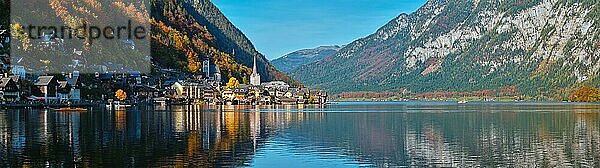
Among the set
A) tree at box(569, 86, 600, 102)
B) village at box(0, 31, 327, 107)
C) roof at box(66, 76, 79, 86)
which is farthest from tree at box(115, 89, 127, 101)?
tree at box(569, 86, 600, 102)

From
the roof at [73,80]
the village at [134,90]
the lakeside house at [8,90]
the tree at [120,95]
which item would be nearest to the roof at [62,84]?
the village at [134,90]

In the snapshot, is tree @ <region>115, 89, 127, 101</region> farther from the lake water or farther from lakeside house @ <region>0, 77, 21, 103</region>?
the lake water

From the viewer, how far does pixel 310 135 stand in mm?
46906

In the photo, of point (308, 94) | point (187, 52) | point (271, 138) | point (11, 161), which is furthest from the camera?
point (187, 52)

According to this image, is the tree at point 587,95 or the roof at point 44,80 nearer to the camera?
the roof at point 44,80

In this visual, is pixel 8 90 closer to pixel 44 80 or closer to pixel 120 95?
pixel 44 80

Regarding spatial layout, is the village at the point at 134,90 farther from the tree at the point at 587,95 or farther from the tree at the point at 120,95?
the tree at the point at 587,95

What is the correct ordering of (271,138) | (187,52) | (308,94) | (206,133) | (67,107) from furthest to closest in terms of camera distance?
(187,52)
(308,94)
(67,107)
(206,133)
(271,138)

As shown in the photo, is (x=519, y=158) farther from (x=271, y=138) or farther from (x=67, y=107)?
(x=67, y=107)

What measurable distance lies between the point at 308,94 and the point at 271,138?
136 metres

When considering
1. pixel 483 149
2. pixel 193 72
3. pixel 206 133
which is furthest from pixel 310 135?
pixel 193 72

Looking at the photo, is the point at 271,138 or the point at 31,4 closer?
the point at 271,138

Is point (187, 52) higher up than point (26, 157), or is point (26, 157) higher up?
point (187, 52)

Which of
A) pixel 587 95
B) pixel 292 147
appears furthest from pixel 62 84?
pixel 587 95
